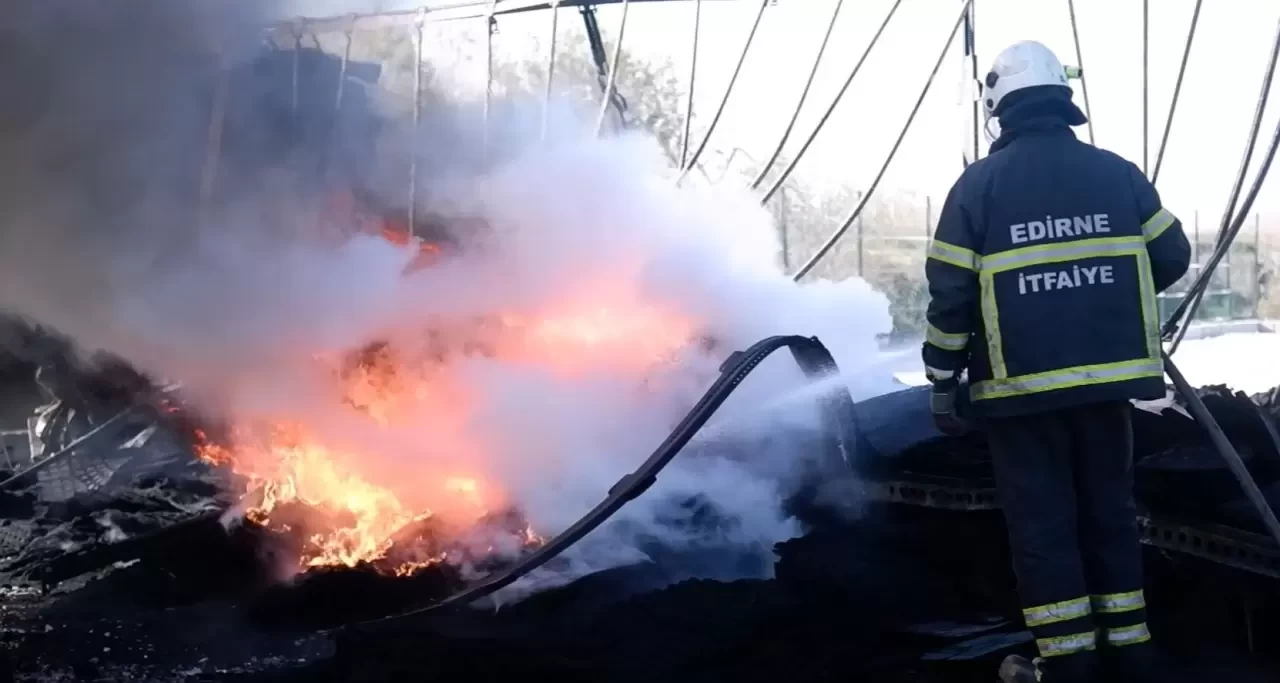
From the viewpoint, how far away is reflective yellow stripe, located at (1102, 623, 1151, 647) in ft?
10.1

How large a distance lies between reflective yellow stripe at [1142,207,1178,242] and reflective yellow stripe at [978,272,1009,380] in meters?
0.55

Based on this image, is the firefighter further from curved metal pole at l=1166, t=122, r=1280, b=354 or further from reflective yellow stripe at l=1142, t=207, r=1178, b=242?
curved metal pole at l=1166, t=122, r=1280, b=354

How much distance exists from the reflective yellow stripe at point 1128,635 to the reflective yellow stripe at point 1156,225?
4.18ft

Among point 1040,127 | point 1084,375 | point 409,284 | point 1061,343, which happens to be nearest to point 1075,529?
point 1084,375

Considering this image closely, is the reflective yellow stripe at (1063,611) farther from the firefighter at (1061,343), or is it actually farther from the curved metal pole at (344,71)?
the curved metal pole at (344,71)

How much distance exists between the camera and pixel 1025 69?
3.28 metres

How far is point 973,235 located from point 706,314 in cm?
247

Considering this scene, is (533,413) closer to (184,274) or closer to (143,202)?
(184,274)

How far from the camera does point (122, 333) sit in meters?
6.08

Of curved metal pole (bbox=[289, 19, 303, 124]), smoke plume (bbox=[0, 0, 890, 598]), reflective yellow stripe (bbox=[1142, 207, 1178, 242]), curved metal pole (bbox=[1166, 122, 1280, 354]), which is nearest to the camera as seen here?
reflective yellow stripe (bbox=[1142, 207, 1178, 242])

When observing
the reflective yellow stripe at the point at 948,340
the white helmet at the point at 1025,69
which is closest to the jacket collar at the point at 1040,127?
the white helmet at the point at 1025,69

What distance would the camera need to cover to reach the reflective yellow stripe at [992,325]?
3.20 meters

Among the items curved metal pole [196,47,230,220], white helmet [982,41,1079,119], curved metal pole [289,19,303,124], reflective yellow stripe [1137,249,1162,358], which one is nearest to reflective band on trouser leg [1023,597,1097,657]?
reflective yellow stripe [1137,249,1162,358]

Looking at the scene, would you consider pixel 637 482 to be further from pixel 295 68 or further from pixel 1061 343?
pixel 295 68
